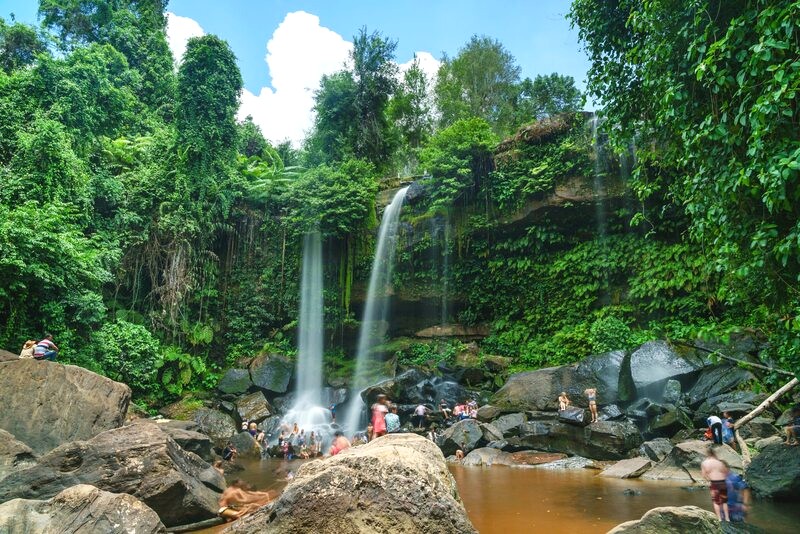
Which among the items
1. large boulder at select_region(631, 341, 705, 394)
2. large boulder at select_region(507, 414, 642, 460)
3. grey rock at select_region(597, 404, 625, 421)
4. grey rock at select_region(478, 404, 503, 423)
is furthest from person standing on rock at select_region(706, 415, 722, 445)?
grey rock at select_region(478, 404, 503, 423)

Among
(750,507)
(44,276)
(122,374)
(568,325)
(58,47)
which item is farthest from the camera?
(58,47)

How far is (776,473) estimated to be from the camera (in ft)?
23.2

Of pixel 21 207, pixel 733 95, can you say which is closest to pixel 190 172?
pixel 21 207

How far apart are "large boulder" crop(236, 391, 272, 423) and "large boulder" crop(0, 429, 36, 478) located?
30.6 feet

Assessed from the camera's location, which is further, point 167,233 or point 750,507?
point 167,233

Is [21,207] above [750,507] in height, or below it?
above

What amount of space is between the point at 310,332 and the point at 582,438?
1298 cm

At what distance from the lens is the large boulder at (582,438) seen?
11.0 metres

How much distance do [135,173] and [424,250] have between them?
11.6 m

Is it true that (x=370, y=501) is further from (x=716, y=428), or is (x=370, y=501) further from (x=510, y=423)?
(x=510, y=423)

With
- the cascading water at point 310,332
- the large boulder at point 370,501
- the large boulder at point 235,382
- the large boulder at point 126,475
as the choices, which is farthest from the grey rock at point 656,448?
the large boulder at point 235,382

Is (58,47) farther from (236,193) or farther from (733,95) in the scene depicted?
(733,95)

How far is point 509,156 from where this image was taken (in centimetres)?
1981

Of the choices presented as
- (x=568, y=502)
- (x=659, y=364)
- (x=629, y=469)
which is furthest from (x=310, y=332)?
(x=568, y=502)
